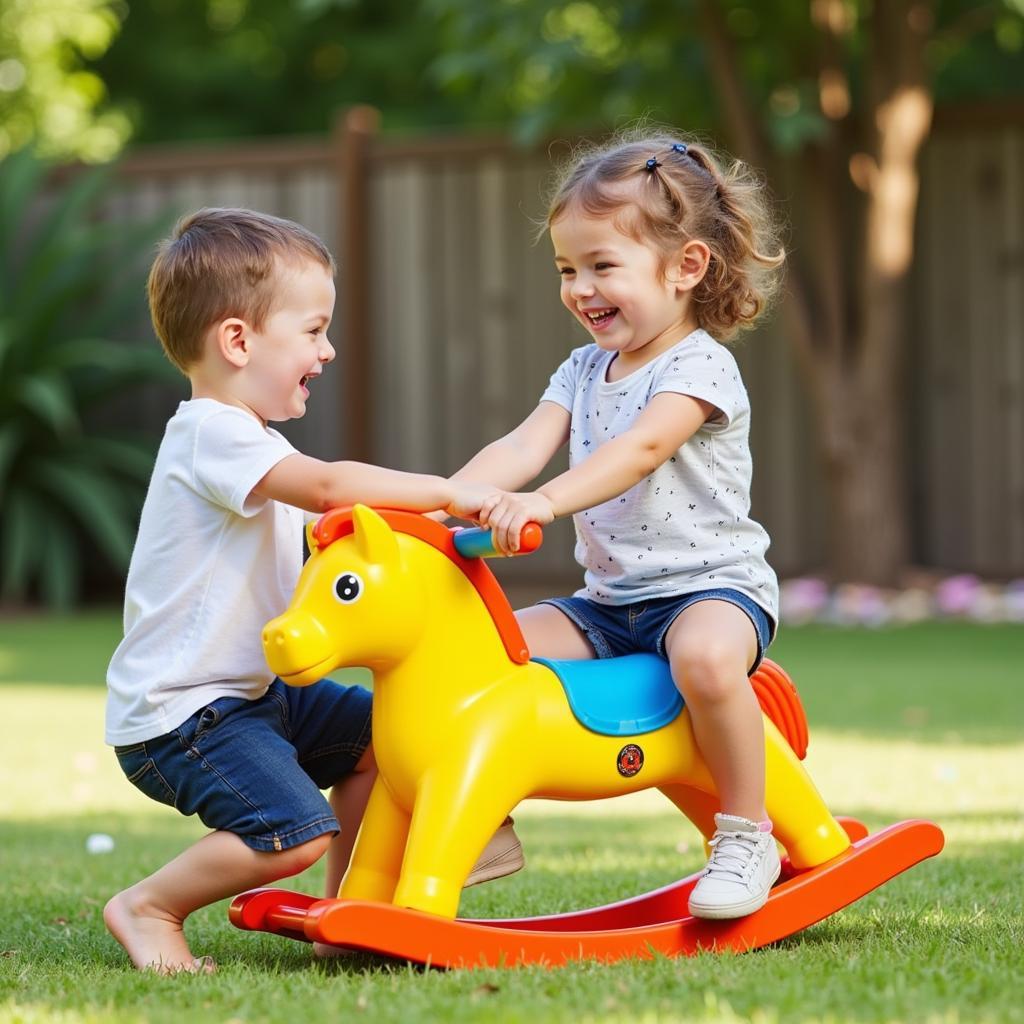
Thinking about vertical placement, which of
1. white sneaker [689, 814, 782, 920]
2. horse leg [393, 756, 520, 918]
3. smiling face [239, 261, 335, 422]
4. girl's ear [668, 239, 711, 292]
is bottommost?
white sneaker [689, 814, 782, 920]

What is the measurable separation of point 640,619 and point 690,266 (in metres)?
0.62

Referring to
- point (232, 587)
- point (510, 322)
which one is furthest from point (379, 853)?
point (510, 322)

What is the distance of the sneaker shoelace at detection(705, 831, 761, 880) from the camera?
2715 millimetres

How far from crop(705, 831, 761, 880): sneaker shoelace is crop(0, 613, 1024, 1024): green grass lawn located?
0.13 meters

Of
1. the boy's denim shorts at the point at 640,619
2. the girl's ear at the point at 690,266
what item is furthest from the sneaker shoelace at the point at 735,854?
the girl's ear at the point at 690,266

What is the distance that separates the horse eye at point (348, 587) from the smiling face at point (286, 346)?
36 centimetres

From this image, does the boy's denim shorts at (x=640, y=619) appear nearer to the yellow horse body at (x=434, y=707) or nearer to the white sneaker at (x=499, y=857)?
the yellow horse body at (x=434, y=707)

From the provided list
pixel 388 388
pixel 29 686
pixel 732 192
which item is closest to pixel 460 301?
pixel 388 388

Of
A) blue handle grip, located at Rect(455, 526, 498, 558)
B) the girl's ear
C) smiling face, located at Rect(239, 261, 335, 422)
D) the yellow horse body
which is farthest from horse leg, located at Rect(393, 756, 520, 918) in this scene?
the girl's ear

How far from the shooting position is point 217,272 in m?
2.84

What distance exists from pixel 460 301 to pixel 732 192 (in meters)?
6.82

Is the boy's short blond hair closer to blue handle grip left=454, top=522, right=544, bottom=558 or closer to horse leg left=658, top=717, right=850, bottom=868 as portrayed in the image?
blue handle grip left=454, top=522, right=544, bottom=558

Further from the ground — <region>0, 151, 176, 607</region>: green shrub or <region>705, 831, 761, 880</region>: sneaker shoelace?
<region>0, 151, 176, 607</region>: green shrub

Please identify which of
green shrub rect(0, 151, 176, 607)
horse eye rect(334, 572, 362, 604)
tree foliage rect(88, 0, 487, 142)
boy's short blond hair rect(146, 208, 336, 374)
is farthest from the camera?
tree foliage rect(88, 0, 487, 142)
